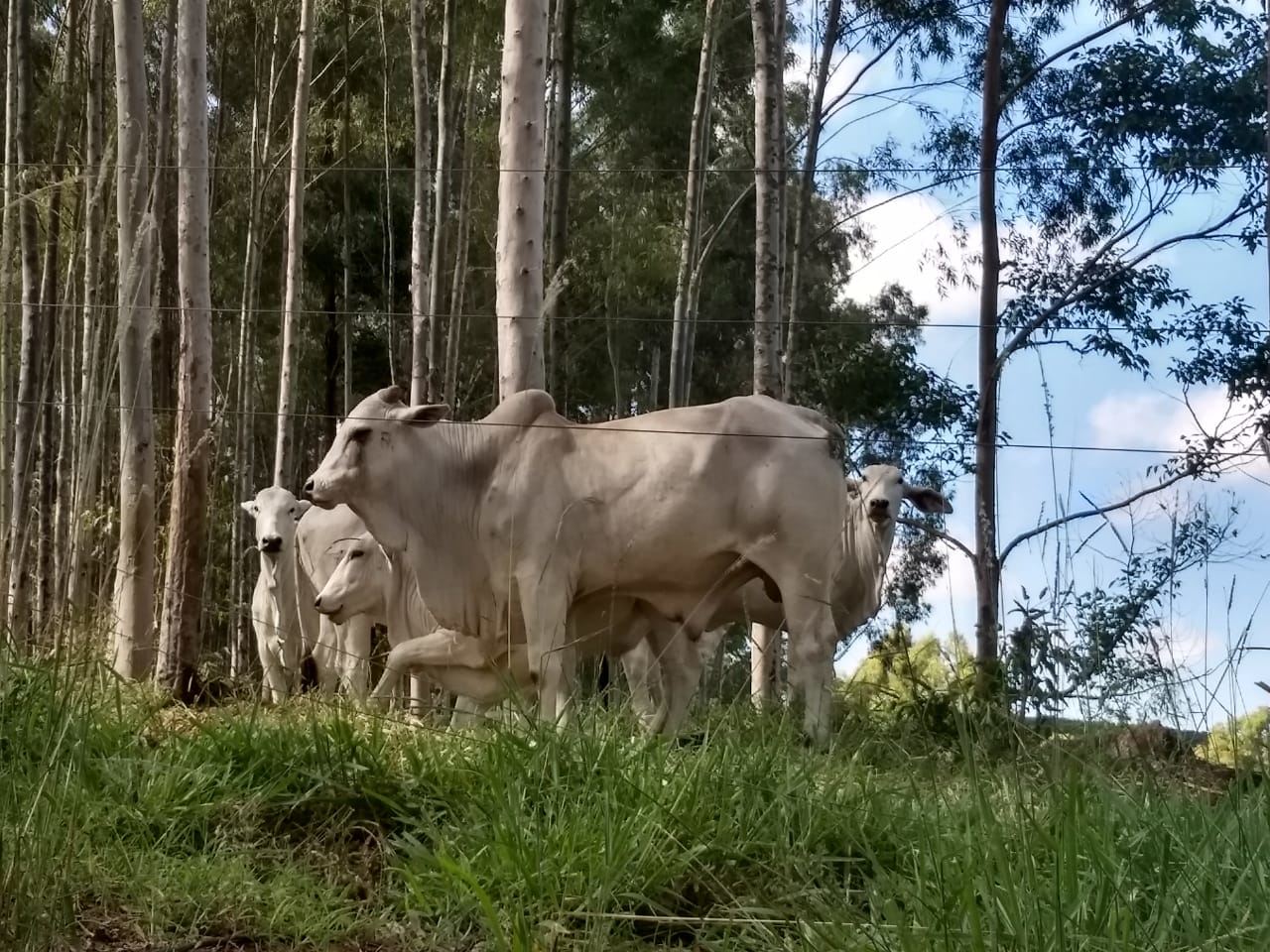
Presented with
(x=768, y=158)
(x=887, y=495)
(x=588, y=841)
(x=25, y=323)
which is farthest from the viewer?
(x=25, y=323)

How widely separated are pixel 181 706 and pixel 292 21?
386 inches

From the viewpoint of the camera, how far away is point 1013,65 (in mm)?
5473

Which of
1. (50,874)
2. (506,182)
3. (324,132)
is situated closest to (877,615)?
(506,182)

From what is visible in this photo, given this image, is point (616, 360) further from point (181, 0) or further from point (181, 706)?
point (181, 706)

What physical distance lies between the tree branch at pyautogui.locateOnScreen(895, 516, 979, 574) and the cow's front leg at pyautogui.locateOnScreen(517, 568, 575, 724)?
118 cm

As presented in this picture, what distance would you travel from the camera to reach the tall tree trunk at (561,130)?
827cm

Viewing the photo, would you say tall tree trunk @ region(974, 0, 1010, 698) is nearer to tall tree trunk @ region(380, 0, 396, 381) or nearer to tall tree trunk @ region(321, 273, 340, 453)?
tall tree trunk @ region(321, 273, 340, 453)

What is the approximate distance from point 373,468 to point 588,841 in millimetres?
2429

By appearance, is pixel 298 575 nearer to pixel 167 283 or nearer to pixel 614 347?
pixel 614 347

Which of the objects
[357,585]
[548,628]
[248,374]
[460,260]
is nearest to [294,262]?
[248,374]

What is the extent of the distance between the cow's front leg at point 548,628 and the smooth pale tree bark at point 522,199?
88 centimetres

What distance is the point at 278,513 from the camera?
6992mm

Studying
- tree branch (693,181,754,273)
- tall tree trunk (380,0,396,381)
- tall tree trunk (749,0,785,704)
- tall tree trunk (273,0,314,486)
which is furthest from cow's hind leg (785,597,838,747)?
tree branch (693,181,754,273)

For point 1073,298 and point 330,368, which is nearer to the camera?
point 1073,298
